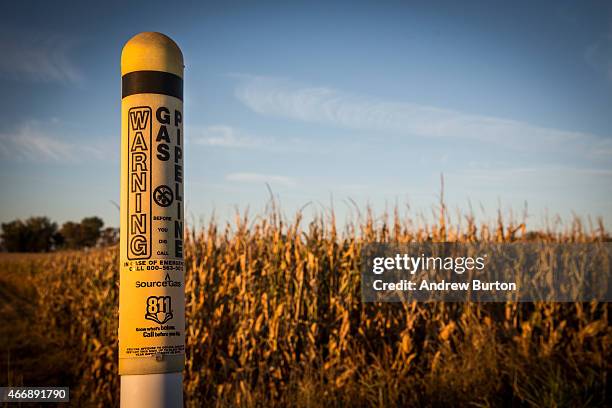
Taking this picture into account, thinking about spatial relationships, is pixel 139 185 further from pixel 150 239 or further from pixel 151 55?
pixel 151 55

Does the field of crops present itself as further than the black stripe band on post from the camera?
Yes

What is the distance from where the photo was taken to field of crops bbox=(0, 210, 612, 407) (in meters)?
5.69

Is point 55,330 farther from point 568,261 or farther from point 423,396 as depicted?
point 568,261

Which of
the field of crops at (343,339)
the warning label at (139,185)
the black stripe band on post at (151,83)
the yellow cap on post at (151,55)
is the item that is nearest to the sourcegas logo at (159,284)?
the warning label at (139,185)

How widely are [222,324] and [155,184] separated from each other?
167 inches

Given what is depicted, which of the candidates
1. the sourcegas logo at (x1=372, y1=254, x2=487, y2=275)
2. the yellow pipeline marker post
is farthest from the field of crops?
the yellow pipeline marker post

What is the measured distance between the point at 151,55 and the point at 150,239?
91cm

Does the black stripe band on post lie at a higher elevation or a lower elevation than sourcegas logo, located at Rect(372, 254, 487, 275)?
higher

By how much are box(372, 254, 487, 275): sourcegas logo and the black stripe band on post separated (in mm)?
4320

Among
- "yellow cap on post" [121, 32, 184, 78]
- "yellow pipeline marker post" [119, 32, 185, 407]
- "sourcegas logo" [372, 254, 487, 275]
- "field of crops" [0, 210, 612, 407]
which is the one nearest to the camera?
"yellow pipeline marker post" [119, 32, 185, 407]

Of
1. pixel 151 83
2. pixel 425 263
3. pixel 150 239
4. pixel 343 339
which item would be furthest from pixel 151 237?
pixel 425 263

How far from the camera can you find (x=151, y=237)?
272cm

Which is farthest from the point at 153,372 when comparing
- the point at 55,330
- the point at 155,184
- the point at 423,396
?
the point at 55,330

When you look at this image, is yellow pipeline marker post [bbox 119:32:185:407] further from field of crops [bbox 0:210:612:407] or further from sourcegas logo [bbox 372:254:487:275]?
sourcegas logo [bbox 372:254:487:275]
